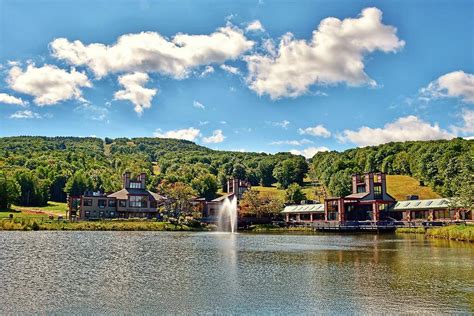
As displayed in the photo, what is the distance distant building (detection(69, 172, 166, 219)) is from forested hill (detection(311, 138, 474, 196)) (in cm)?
5223

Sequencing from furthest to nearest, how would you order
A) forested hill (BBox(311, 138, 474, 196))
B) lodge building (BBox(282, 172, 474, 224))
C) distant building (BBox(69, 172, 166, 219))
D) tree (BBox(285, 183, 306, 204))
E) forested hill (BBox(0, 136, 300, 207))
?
forested hill (BBox(0, 136, 300, 207)) < tree (BBox(285, 183, 306, 204)) < forested hill (BBox(311, 138, 474, 196)) < distant building (BBox(69, 172, 166, 219)) < lodge building (BBox(282, 172, 474, 224))

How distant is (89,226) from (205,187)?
6616 cm

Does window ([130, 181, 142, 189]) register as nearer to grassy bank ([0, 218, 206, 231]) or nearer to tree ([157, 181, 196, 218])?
tree ([157, 181, 196, 218])

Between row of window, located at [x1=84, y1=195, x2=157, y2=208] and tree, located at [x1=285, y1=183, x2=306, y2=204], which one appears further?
tree, located at [x1=285, y1=183, x2=306, y2=204]

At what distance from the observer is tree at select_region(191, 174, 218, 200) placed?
482 feet

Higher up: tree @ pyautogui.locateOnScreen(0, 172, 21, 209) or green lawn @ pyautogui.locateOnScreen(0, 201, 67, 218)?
tree @ pyautogui.locateOnScreen(0, 172, 21, 209)

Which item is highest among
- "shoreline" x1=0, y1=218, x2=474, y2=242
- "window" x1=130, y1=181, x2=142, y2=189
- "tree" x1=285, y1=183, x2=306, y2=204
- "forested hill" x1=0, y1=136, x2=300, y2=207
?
"forested hill" x1=0, y1=136, x2=300, y2=207

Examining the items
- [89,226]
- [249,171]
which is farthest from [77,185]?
[249,171]

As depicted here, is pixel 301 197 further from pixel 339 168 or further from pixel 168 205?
pixel 168 205

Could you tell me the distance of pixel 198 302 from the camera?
20.3m

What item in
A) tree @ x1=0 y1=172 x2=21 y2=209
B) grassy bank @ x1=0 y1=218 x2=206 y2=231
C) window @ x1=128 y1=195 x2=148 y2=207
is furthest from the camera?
tree @ x1=0 y1=172 x2=21 y2=209

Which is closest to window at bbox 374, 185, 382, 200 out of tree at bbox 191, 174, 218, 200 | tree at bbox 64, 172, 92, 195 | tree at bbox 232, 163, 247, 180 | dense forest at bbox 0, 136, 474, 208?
dense forest at bbox 0, 136, 474, 208

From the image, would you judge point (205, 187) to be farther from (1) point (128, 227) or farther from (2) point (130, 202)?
(1) point (128, 227)

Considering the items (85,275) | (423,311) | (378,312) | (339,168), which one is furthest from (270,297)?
(339,168)
